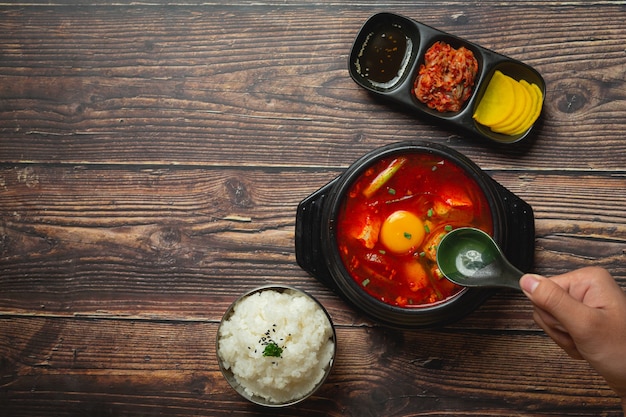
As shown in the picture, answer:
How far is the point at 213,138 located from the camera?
2334 mm

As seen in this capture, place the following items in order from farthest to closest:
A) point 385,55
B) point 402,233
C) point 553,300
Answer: point 385,55 → point 402,233 → point 553,300

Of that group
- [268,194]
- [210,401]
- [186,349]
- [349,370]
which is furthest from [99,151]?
[349,370]

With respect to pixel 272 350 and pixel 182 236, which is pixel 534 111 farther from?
pixel 182 236

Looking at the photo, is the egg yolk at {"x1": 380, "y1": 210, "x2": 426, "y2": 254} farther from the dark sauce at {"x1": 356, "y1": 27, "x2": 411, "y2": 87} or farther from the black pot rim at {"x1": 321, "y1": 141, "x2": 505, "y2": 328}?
the dark sauce at {"x1": 356, "y1": 27, "x2": 411, "y2": 87}

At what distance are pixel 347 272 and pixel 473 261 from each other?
0.39 meters

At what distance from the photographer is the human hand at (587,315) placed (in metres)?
1.64

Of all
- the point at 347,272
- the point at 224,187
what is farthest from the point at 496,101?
the point at 224,187

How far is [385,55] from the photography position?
89.6 inches

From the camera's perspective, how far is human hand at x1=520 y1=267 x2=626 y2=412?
1639 mm

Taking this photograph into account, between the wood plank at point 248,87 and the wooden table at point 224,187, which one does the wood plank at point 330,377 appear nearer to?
the wooden table at point 224,187

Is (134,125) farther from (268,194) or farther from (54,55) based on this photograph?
(268,194)

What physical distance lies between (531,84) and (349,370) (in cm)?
119

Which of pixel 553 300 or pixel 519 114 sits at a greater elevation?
pixel 519 114

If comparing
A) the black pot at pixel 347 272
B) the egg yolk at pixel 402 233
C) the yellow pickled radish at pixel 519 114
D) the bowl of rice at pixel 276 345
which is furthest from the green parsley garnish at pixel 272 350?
the yellow pickled radish at pixel 519 114
